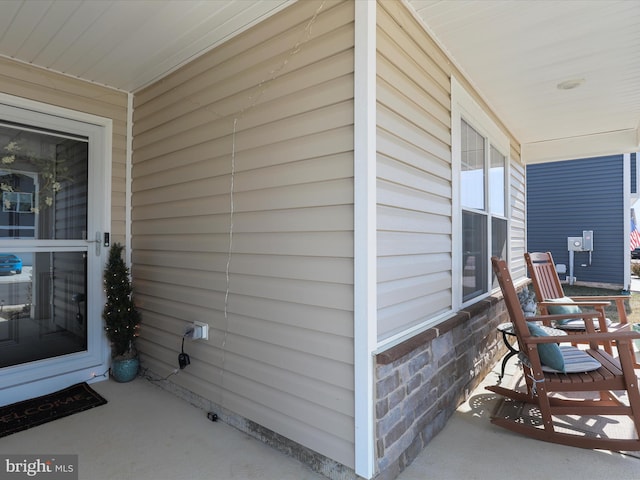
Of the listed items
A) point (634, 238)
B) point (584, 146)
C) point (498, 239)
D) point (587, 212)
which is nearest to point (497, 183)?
point (498, 239)

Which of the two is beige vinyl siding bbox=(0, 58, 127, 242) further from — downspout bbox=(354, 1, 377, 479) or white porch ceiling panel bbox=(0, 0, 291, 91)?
downspout bbox=(354, 1, 377, 479)

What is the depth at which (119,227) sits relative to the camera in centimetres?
324

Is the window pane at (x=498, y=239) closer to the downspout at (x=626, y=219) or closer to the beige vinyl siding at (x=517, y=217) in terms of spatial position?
the beige vinyl siding at (x=517, y=217)

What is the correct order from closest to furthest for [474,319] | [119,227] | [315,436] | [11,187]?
[315,436]
[11,187]
[474,319]
[119,227]

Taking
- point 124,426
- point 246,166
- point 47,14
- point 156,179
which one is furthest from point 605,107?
point 124,426

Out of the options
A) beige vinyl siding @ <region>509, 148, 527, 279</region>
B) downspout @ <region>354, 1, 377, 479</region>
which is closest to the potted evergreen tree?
downspout @ <region>354, 1, 377, 479</region>

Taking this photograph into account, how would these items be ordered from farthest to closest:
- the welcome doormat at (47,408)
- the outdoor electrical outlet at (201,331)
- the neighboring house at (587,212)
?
the neighboring house at (587,212)
the outdoor electrical outlet at (201,331)
the welcome doormat at (47,408)

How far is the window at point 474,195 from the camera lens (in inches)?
111

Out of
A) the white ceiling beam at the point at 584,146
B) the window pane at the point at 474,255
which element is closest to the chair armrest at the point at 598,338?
the window pane at the point at 474,255

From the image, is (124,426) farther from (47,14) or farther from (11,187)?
(47,14)

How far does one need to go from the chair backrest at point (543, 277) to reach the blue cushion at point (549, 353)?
1494 millimetres

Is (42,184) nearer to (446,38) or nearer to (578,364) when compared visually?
(446,38)

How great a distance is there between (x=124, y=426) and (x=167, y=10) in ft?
8.26

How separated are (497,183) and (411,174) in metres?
2.33
